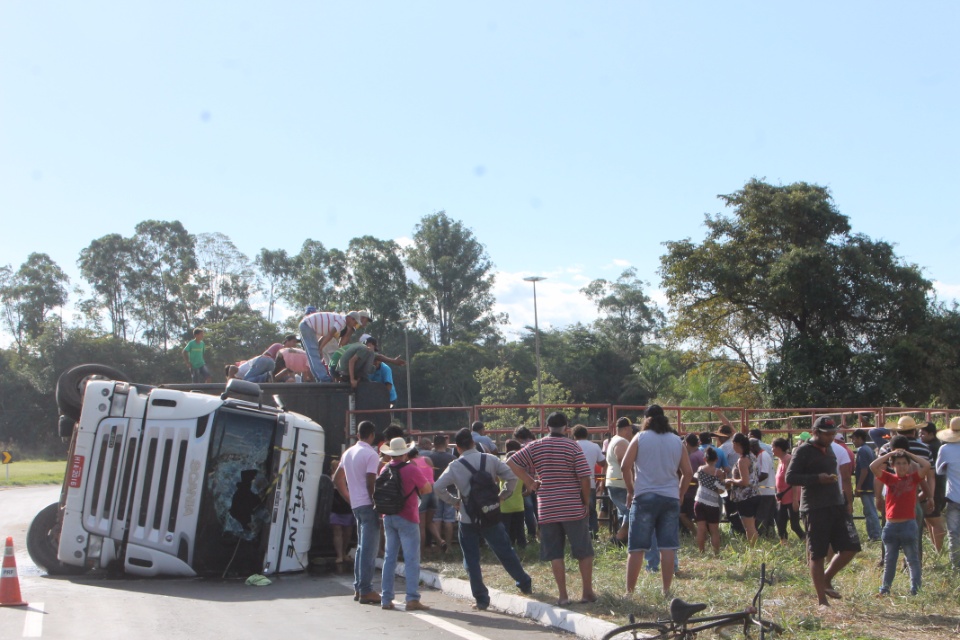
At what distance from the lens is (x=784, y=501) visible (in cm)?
1220

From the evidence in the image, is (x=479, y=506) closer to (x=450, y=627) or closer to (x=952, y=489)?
(x=450, y=627)

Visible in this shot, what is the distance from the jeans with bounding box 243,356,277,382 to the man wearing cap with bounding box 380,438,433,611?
22.6ft

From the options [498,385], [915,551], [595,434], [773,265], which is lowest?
[915,551]

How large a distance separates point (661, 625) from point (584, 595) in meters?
2.45

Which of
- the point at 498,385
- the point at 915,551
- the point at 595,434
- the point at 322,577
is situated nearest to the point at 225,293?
the point at 498,385

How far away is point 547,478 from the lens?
8.52 metres

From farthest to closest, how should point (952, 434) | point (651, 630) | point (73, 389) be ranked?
1. point (73, 389)
2. point (952, 434)
3. point (651, 630)

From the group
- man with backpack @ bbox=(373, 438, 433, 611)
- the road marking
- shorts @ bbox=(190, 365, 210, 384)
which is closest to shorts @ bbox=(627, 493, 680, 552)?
man with backpack @ bbox=(373, 438, 433, 611)

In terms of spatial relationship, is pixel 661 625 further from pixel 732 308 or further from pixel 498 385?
pixel 498 385

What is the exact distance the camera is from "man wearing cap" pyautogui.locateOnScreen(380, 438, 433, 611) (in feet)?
29.8

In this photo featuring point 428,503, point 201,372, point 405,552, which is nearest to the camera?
point 405,552

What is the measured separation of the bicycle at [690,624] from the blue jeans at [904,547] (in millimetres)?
2452

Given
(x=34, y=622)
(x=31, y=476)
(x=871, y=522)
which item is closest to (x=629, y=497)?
(x=871, y=522)

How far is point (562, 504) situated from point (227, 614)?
3375mm
